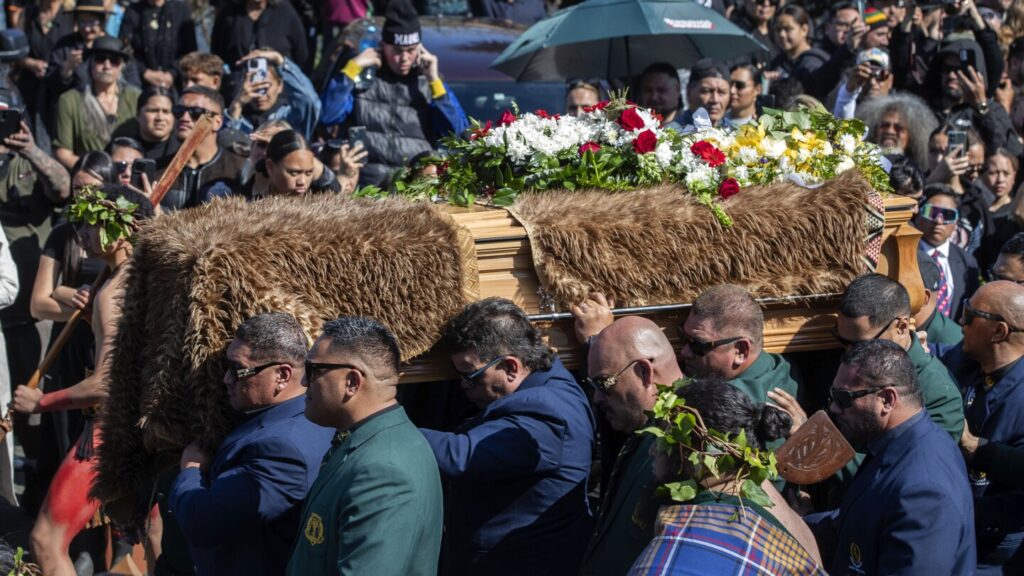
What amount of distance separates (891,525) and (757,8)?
26.6 feet

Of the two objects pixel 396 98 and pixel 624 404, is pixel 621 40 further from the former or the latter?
pixel 624 404

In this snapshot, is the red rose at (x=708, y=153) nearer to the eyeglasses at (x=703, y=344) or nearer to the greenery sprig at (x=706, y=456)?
the eyeglasses at (x=703, y=344)

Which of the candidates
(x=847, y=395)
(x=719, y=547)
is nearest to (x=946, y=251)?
(x=847, y=395)

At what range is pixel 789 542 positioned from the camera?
3236 millimetres

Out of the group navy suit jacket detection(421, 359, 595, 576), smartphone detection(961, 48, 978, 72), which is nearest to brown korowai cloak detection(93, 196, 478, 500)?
navy suit jacket detection(421, 359, 595, 576)

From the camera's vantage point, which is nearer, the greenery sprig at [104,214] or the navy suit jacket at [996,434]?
the navy suit jacket at [996,434]

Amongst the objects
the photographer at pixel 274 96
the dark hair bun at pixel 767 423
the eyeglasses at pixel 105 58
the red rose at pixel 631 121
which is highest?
the red rose at pixel 631 121

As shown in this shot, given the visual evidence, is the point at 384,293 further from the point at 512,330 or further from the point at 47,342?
the point at 47,342

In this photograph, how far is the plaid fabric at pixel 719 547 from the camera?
10.2 feet

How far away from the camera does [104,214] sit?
509cm

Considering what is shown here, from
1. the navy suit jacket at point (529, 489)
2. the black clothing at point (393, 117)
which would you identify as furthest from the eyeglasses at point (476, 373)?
the black clothing at point (393, 117)

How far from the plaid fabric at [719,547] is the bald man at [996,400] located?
185 centimetres

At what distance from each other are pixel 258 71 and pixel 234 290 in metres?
4.97

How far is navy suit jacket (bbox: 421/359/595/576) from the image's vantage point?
4.30 metres
